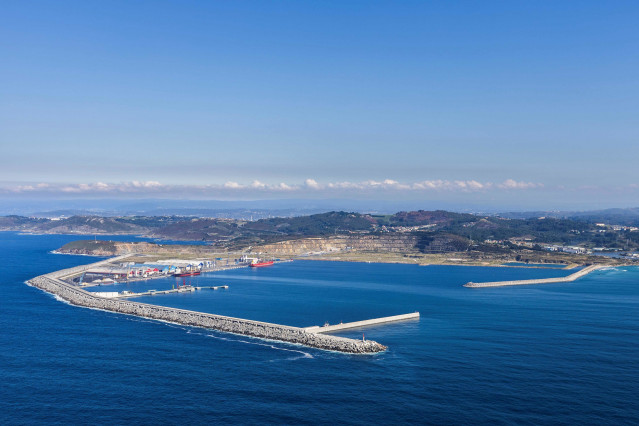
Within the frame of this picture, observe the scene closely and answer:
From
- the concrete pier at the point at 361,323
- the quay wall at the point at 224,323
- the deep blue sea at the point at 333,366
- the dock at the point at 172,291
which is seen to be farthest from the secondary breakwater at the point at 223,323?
the dock at the point at 172,291

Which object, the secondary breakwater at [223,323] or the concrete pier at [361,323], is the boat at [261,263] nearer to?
the secondary breakwater at [223,323]

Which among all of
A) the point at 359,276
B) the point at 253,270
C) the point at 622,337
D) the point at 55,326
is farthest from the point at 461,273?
the point at 55,326

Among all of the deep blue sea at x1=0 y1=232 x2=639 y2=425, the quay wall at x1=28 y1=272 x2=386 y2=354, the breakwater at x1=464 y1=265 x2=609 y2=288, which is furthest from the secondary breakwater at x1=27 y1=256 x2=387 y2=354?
the breakwater at x1=464 y1=265 x2=609 y2=288

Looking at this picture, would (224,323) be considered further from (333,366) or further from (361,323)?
(333,366)

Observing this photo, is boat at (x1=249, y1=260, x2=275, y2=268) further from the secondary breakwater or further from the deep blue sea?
the deep blue sea

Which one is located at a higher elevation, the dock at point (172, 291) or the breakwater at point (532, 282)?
the breakwater at point (532, 282)

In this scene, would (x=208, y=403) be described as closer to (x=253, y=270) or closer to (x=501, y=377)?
(x=501, y=377)

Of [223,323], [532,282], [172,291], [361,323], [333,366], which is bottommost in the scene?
[172,291]

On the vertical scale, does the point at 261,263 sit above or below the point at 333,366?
above

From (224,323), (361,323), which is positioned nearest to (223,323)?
(224,323)
